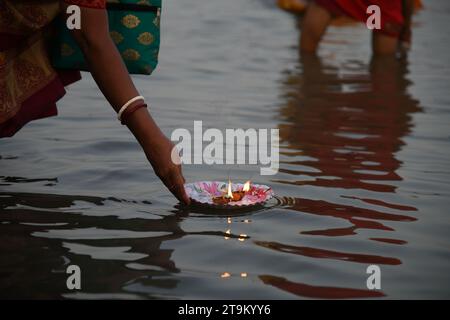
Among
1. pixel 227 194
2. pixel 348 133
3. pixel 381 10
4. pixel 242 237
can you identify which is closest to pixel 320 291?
pixel 242 237

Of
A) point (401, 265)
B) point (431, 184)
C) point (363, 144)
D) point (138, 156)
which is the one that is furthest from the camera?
point (363, 144)

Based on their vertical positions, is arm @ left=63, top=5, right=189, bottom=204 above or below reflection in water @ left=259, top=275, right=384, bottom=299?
above

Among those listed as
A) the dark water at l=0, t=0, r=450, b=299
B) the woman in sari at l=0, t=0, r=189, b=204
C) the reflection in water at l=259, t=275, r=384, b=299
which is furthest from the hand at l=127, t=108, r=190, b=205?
the reflection in water at l=259, t=275, r=384, b=299

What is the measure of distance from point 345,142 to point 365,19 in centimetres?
261

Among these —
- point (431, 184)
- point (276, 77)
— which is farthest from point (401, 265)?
point (276, 77)

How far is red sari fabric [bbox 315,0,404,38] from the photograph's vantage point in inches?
268

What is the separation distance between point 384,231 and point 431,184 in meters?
0.72

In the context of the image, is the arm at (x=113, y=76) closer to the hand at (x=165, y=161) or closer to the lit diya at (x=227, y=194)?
the hand at (x=165, y=161)

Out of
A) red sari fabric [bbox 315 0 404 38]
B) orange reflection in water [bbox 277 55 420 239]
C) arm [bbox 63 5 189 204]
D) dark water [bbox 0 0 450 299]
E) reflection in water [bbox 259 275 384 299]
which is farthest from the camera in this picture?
red sari fabric [bbox 315 0 404 38]

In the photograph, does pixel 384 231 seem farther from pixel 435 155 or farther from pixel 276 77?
pixel 276 77

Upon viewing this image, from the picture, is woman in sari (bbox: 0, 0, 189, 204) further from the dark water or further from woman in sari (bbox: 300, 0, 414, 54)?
woman in sari (bbox: 300, 0, 414, 54)

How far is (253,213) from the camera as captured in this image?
10.8ft

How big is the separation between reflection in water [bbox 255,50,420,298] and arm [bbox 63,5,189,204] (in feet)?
1.45

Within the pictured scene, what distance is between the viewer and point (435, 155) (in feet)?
14.0
